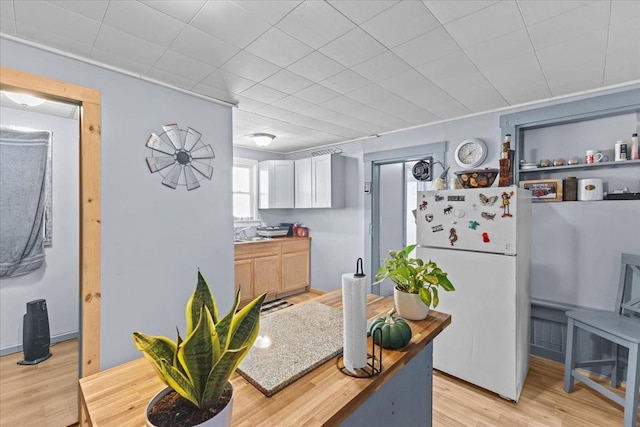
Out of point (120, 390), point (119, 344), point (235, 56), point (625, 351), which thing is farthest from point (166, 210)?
point (625, 351)

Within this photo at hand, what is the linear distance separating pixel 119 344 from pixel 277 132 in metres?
2.59

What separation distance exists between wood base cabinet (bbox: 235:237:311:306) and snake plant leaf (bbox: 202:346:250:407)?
2958mm

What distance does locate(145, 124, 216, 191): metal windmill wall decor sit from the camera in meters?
2.13

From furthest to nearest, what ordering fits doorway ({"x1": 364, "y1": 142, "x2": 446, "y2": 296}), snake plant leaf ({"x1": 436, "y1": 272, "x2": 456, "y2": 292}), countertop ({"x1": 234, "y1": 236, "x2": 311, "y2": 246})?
countertop ({"x1": 234, "y1": 236, "x2": 311, "y2": 246}), doorway ({"x1": 364, "y1": 142, "x2": 446, "y2": 296}), snake plant leaf ({"x1": 436, "y1": 272, "x2": 456, "y2": 292})

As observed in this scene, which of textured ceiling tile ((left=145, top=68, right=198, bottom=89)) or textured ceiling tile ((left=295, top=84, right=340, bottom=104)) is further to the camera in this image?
textured ceiling tile ((left=295, top=84, right=340, bottom=104))

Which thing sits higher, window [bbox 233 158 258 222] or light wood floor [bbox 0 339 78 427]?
window [bbox 233 158 258 222]

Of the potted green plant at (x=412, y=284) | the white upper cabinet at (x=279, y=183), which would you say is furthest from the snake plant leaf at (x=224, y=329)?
the white upper cabinet at (x=279, y=183)

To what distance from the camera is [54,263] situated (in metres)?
2.86

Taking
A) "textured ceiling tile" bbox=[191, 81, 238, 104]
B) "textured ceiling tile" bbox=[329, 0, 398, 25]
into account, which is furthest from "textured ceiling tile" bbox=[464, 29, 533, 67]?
"textured ceiling tile" bbox=[191, 81, 238, 104]

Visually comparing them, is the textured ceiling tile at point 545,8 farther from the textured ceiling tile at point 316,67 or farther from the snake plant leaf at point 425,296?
the snake plant leaf at point 425,296

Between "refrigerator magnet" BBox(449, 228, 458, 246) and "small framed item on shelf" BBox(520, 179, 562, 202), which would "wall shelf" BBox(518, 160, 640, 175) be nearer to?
"small framed item on shelf" BBox(520, 179, 562, 202)

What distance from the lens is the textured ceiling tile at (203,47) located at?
1.56m

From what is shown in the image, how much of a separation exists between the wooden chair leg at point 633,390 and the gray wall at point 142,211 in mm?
2806

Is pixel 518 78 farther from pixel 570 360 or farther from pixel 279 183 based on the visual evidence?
pixel 279 183
